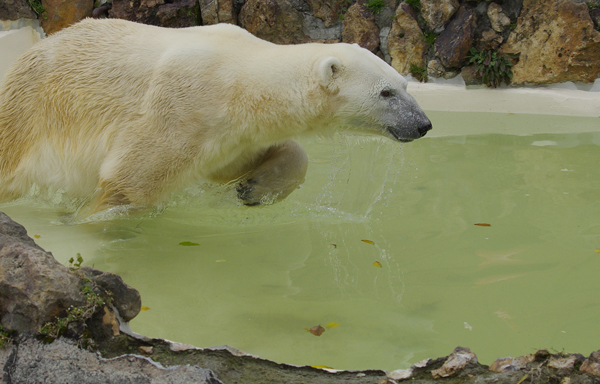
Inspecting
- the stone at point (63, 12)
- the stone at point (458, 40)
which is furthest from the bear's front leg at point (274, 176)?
the stone at point (63, 12)

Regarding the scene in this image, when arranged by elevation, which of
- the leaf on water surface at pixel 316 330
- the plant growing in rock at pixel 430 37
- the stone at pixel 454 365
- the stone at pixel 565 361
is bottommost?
the leaf on water surface at pixel 316 330

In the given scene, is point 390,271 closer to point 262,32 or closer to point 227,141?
point 227,141

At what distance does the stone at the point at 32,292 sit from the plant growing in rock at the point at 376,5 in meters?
7.54

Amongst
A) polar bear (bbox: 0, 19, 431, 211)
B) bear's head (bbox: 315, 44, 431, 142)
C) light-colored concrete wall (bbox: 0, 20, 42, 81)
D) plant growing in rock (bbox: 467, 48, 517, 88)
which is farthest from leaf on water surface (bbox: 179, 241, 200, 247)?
light-colored concrete wall (bbox: 0, 20, 42, 81)

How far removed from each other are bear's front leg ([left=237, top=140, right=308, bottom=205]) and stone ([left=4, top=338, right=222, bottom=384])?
2.15 metres

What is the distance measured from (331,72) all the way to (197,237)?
1.32 m

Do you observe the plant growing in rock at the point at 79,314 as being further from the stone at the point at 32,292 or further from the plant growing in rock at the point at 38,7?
the plant growing in rock at the point at 38,7

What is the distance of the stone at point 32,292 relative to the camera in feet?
5.21

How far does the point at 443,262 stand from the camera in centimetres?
300

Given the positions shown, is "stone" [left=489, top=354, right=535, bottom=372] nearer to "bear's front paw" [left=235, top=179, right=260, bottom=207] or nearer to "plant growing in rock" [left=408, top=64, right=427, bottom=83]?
"bear's front paw" [left=235, top=179, right=260, bottom=207]

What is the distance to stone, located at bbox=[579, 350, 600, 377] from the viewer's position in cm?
147

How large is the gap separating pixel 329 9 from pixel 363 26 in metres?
0.64

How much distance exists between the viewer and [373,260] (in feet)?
10.2

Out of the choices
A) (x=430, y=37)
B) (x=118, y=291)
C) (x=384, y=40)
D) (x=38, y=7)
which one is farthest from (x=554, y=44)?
(x=38, y=7)
